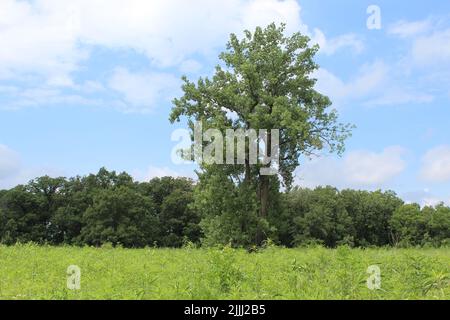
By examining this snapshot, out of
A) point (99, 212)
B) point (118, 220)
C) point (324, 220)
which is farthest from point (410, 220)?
point (99, 212)

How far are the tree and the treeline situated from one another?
28.4 metres

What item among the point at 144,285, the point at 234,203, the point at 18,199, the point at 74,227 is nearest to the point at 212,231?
the point at 234,203

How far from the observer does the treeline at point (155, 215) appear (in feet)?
235

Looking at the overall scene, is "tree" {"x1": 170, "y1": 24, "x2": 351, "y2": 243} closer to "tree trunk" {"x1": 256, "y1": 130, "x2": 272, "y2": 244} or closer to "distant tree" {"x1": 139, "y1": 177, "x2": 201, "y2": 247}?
"tree trunk" {"x1": 256, "y1": 130, "x2": 272, "y2": 244}

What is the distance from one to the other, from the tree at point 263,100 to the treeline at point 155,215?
93.1 ft

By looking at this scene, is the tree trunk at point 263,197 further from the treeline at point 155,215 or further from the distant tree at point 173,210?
the distant tree at point 173,210

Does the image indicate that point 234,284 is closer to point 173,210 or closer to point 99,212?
point 99,212

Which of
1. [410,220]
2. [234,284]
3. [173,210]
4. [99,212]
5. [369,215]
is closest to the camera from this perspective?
[234,284]

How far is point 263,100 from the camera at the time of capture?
121 feet

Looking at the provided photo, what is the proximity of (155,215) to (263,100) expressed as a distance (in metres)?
48.7

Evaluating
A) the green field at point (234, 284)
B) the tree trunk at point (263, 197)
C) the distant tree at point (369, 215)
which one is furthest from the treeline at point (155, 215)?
the green field at point (234, 284)

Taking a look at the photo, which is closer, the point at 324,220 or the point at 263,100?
the point at 263,100

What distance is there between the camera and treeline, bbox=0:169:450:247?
2820 inches
